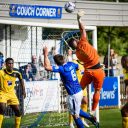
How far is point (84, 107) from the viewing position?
1788cm

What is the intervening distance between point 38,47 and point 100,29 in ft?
64.9

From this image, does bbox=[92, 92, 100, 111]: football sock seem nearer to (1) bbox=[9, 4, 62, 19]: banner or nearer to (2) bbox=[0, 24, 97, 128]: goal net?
(2) bbox=[0, 24, 97, 128]: goal net

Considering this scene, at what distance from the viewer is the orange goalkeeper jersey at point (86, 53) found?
1645 cm

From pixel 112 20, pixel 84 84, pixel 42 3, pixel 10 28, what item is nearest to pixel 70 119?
pixel 84 84

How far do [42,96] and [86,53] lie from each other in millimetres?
5057

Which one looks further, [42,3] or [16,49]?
[42,3]

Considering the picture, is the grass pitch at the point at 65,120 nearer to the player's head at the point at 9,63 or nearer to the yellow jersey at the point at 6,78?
the yellow jersey at the point at 6,78

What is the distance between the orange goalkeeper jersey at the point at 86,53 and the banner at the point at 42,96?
14.7 feet

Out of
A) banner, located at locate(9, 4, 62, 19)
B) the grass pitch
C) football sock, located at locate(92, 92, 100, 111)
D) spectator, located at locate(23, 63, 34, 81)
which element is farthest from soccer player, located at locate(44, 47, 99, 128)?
banner, located at locate(9, 4, 62, 19)

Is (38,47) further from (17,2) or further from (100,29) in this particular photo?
(100,29)

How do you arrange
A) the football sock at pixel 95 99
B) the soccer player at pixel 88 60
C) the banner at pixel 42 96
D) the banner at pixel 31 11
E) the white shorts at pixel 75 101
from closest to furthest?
the white shorts at pixel 75 101
the soccer player at pixel 88 60
the football sock at pixel 95 99
the banner at pixel 42 96
the banner at pixel 31 11

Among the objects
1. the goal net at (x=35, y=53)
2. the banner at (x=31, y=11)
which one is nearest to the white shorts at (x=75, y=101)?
the goal net at (x=35, y=53)

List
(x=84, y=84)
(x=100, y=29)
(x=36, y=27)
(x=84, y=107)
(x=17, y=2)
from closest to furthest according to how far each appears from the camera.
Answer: (x=84, y=84)
(x=84, y=107)
(x=36, y=27)
(x=17, y=2)
(x=100, y=29)

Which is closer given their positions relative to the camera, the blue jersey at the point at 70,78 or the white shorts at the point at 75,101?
the blue jersey at the point at 70,78
